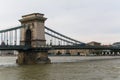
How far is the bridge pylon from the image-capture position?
74.6 metres

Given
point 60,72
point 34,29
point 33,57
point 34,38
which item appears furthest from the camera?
point 34,29

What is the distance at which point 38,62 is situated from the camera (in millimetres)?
73750

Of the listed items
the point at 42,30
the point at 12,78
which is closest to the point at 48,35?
the point at 42,30

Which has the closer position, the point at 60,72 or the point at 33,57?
the point at 60,72

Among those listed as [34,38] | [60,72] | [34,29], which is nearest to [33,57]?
[34,38]

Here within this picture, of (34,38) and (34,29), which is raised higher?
(34,29)

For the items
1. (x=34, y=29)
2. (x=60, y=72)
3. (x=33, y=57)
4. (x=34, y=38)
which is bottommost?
(x=60, y=72)

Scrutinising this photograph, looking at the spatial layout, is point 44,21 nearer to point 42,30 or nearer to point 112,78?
point 42,30

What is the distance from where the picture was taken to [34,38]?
2975 inches

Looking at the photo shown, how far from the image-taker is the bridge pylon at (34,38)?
74.6m

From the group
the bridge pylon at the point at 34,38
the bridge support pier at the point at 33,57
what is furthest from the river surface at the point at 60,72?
the bridge pylon at the point at 34,38

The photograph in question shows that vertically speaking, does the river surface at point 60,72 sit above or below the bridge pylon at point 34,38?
below

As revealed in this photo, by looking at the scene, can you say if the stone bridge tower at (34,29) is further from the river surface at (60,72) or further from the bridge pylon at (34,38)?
the river surface at (60,72)

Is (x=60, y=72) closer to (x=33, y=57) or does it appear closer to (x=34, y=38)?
(x=33, y=57)
